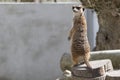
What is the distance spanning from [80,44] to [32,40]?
3.05 metres

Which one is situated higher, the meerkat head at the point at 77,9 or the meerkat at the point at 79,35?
the meerkat head at the point at 77,9

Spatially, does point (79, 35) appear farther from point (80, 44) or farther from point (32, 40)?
point (32, 40)

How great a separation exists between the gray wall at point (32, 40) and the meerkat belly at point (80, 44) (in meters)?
3.01

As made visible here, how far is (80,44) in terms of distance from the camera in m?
3.85

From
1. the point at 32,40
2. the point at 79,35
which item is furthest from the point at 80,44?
the point at 32,40

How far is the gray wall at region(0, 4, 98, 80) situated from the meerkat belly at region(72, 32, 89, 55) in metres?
3.01

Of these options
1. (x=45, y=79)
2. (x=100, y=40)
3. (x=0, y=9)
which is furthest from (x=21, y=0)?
(x=100, y=40)

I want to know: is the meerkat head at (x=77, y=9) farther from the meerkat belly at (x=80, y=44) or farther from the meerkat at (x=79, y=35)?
the meerkat belly at (x=80, y=44)

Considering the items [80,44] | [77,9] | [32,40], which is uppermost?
[77,9]

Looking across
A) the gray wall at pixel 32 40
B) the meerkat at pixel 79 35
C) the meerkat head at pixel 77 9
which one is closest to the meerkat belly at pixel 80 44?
the meerkat at pixel 79 35

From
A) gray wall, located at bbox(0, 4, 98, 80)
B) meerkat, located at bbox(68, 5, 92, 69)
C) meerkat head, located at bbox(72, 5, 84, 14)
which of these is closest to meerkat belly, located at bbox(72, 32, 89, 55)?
meerkat, located at bbox(68, 5, 92, 69)

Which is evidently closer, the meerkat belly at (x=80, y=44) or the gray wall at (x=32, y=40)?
the meerkat belly at (x=80, y=44)

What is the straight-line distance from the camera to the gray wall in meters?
6.79

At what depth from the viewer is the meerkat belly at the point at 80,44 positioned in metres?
3.84
